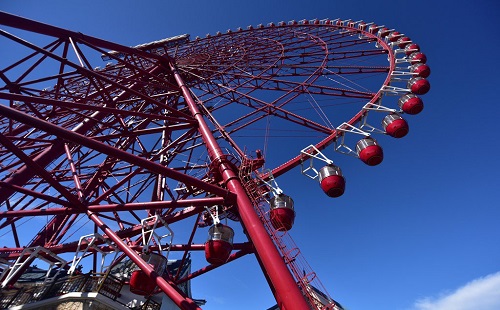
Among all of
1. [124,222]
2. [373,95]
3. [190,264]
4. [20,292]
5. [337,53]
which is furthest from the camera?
[190,264]

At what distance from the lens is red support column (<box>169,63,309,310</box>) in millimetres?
4055

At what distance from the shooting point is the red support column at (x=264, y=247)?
160 inches

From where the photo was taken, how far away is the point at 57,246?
10.4m

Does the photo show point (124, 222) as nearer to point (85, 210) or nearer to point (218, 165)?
point (85, 210)

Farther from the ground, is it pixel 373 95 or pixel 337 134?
pixel 373 95

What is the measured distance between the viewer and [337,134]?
35.1 ft

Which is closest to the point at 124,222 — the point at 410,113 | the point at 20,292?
the point at 20,292

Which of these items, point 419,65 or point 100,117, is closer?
point 100,117

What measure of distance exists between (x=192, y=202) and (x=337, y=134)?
635 cm

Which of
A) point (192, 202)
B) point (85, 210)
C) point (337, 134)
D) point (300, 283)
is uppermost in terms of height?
point (337, 134)

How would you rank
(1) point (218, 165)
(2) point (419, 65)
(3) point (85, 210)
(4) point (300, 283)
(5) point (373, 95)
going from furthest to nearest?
(2) point (419, 65) → (5) point (373, 95) → (3) point (85, 210) → (1) point (218, 165) → (4) point (300, 283)

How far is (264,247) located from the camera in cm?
471

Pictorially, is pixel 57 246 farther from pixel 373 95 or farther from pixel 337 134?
pixel 373 95

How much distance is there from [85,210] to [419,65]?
15.3 meters
